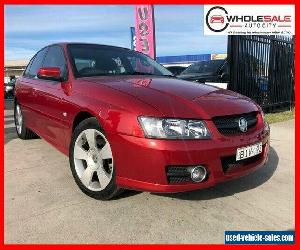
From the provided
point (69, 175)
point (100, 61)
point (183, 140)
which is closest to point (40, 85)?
point (100, 61)

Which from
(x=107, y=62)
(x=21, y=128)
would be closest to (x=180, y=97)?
(x=107, y=62)

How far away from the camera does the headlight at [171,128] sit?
9.49ft

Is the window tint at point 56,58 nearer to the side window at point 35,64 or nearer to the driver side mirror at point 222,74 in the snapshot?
the side window at point 35,64

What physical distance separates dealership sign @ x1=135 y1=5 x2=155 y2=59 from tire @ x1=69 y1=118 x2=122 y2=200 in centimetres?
775

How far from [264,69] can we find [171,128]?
731cm

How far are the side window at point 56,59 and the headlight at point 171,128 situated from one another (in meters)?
1.63

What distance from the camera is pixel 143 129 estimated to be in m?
2.91

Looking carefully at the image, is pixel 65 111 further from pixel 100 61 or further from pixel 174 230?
pixel 174 230

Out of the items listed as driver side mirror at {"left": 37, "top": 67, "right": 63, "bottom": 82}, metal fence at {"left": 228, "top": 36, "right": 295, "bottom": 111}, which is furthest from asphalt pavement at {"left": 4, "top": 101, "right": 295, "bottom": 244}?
metal fence at {"left": 228, "top": 36, "right": 295, "bottom": 111}

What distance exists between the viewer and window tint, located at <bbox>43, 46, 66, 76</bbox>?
4285mm

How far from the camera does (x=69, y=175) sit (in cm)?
414

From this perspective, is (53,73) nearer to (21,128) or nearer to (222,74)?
(21,128)

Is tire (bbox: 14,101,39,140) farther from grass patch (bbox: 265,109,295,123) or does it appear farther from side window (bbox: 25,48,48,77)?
grass patch (bbox: 265,109,295,123)

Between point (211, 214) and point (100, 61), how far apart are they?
7.36 ft
